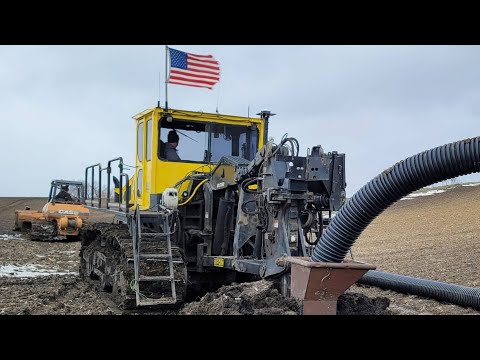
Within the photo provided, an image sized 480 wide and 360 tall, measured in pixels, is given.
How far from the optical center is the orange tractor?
71.0 feet

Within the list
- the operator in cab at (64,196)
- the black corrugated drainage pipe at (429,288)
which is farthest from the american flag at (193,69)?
the operator in cab at (64,196)

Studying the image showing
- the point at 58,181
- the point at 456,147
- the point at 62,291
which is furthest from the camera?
the point at 58,181

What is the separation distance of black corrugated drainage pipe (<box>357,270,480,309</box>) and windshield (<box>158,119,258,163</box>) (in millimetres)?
3274

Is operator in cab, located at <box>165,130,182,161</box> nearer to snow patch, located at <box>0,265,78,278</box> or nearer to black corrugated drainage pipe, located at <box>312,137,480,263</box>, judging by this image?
black corrugated drainage pipe, located at <box>312,137,480,263</box>

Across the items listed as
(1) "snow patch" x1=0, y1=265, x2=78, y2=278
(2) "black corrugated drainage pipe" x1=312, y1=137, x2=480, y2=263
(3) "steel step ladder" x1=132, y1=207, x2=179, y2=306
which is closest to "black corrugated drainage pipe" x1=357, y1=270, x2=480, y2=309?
(2) "black corrugated drainage pipe" x1=312, y1=137, x2=480, y2=263

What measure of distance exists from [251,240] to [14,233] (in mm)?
19595

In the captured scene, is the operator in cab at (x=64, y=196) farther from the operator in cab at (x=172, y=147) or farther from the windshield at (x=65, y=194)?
the operator in cab at (x=172, y=147)

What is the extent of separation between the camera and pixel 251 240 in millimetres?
7711

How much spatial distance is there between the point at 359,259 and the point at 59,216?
11952 mm

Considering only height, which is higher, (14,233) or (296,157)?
(296,157)
